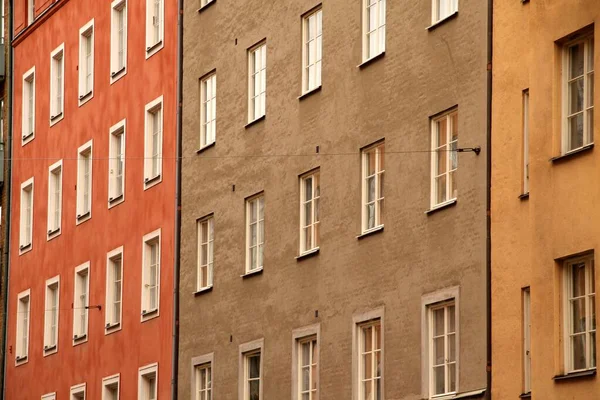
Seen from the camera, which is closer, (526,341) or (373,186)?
(526,341)

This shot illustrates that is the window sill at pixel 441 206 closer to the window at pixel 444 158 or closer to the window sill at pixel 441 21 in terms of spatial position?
the window at pixel 444 158

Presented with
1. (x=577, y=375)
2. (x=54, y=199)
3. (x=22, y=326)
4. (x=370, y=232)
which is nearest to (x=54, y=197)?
(x=54, y=199)

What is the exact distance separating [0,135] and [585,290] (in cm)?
3732

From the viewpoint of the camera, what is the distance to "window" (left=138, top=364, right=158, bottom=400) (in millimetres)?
48562

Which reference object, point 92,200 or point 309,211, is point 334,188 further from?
point 92,200

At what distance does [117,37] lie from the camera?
53.7 metres

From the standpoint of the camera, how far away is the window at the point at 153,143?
49469 millimetres

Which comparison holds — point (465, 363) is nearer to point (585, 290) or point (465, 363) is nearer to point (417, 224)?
point (417, 224)

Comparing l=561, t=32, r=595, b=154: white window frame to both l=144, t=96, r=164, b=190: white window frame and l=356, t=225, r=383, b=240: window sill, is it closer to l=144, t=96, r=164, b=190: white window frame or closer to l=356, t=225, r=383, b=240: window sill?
l=356, t=225, r=383, b=240: window sill

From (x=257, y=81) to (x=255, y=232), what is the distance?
337cm

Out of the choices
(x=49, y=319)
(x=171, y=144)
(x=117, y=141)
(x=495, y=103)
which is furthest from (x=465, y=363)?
(x=49, y=319)

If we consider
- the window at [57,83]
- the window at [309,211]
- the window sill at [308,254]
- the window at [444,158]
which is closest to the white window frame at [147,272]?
the window at [309,211]

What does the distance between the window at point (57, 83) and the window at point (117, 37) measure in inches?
182

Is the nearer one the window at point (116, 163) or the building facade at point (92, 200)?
the building facade at point (92, 200)
